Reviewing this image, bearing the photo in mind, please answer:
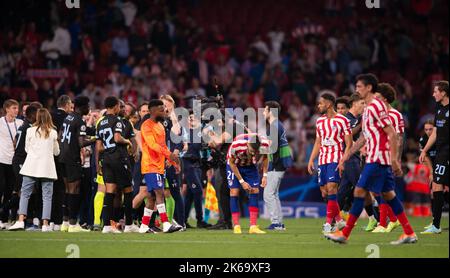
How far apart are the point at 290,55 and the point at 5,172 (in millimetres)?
13367

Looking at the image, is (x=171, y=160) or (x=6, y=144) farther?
(x=6, y=144)

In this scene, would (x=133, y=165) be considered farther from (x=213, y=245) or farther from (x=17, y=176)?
(x=213, y=245)

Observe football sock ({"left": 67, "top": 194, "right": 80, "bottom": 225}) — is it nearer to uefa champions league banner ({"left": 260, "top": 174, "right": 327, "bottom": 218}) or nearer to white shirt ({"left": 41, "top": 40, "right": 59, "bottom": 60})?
uefa champions league banner ({"left": 260, "top": 174, "right": 327, "bottom": 218})

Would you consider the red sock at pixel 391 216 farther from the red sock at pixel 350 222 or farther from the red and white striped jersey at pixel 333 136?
the red sock at pixel 350 222

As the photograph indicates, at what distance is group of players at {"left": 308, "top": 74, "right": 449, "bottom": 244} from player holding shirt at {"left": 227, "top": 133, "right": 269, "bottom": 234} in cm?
97

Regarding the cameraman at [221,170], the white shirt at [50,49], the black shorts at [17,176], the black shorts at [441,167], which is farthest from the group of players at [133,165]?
the white shirt at [50,49]

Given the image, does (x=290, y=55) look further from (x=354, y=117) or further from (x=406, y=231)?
(x=406, y=231)

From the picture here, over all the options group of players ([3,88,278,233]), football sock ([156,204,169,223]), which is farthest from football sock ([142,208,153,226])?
football sock ([156,204,169,223])

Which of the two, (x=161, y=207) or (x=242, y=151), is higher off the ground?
(x=242, y=151)

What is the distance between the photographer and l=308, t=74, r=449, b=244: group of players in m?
12.8

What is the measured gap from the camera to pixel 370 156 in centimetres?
1283

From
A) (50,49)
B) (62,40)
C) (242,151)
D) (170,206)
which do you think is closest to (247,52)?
(62,40)

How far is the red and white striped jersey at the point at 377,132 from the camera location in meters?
12.7

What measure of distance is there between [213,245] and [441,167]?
4.57 m
